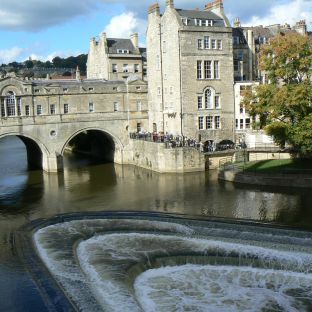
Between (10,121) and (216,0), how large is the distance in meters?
24.9

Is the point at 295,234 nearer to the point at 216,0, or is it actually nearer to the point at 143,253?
the point at 143,253

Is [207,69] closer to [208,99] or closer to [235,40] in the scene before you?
[208,99]

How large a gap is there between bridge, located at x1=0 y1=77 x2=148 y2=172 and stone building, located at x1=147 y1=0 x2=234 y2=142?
11.1ft

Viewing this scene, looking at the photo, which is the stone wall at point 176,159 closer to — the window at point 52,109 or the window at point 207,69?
the window at point 207,69

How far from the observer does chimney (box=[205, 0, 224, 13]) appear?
5128 cm

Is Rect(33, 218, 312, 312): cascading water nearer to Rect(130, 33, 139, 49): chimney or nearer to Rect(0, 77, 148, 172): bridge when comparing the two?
Rect(0, 77, 148, 172): bridge

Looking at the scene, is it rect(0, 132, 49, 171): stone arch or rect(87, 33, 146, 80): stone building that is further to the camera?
rect(87, 33, 146, 80): stone building

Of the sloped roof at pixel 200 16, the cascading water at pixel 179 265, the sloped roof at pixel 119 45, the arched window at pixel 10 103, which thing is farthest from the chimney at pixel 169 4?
the cascading water at pixel 179 265

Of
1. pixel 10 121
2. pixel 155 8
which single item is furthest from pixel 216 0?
pixel 10 121

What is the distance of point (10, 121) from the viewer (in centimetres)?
4647

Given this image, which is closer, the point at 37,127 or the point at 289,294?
the point at 289,294

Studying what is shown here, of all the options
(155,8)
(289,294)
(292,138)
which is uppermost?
(155,8)

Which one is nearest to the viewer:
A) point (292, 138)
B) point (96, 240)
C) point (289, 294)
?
point (289, 294)

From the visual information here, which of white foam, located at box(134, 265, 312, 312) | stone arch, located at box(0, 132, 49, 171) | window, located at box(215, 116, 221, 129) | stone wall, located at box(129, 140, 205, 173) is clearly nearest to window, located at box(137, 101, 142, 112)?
stone wall, located at box(129, 140, 205, 173)
